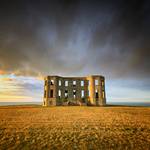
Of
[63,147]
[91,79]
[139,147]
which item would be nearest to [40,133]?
[63,147]

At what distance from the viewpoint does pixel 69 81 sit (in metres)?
52.0

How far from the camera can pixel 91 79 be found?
51000mm

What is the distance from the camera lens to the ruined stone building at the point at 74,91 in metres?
48.5

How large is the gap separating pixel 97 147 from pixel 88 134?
2.06 meters

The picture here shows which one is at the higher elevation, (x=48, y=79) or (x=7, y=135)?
(x=48, y=79)

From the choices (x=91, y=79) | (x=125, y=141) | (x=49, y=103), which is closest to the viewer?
(x=125, y=141)

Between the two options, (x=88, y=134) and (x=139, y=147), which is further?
(x=88, y=134)

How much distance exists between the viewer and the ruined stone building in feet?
159

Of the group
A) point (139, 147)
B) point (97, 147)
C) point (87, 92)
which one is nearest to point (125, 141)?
point (139, 147)

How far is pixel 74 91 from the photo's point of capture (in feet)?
171

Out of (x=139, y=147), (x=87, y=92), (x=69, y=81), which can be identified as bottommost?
(x=139, y=147)

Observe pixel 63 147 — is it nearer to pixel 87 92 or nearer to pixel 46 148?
pixel 46 148

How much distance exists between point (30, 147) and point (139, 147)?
21.2ft

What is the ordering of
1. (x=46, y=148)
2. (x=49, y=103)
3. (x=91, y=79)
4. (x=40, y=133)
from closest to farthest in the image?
(x=46, y=148) < (x=40, y=133) < (x=49, y=103) < (x=91, y=79)
